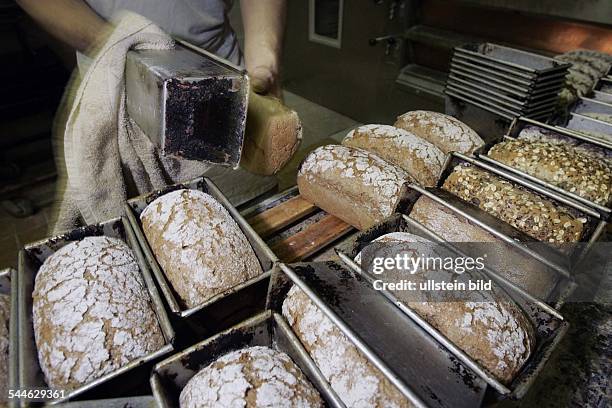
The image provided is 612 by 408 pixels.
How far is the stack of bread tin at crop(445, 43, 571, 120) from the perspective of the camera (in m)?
1.72

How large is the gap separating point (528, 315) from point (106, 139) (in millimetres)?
1399

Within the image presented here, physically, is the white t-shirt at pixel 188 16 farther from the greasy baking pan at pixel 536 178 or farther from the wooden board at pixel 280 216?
the greasy baking pan at pixel 536 178

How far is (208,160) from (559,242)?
1056 millimetres

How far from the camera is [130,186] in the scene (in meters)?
1.56

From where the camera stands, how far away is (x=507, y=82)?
1.77 meters

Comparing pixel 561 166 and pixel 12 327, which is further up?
pixel 561 166

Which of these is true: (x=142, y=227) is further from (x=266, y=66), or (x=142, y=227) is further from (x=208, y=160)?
(x=266, y=66)

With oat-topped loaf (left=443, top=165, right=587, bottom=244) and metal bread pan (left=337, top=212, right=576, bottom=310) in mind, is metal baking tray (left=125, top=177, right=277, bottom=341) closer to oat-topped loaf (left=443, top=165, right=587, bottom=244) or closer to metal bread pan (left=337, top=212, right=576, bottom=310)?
metal bread pan (left=337, top=212, right=576, bottom=310)

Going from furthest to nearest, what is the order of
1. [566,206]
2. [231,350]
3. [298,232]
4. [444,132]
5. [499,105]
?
[499,105] → [444,132] → [298,232] → [566,206] → [231,350]

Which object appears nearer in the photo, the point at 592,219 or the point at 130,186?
the point at 592,219

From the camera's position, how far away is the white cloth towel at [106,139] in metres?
1.32

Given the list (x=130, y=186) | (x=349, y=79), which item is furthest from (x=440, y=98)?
(x=130, y=186)

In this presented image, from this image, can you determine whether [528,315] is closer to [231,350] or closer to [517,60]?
[231,350]

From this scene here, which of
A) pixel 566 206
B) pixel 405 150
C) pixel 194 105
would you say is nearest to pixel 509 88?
pixel 405 150
